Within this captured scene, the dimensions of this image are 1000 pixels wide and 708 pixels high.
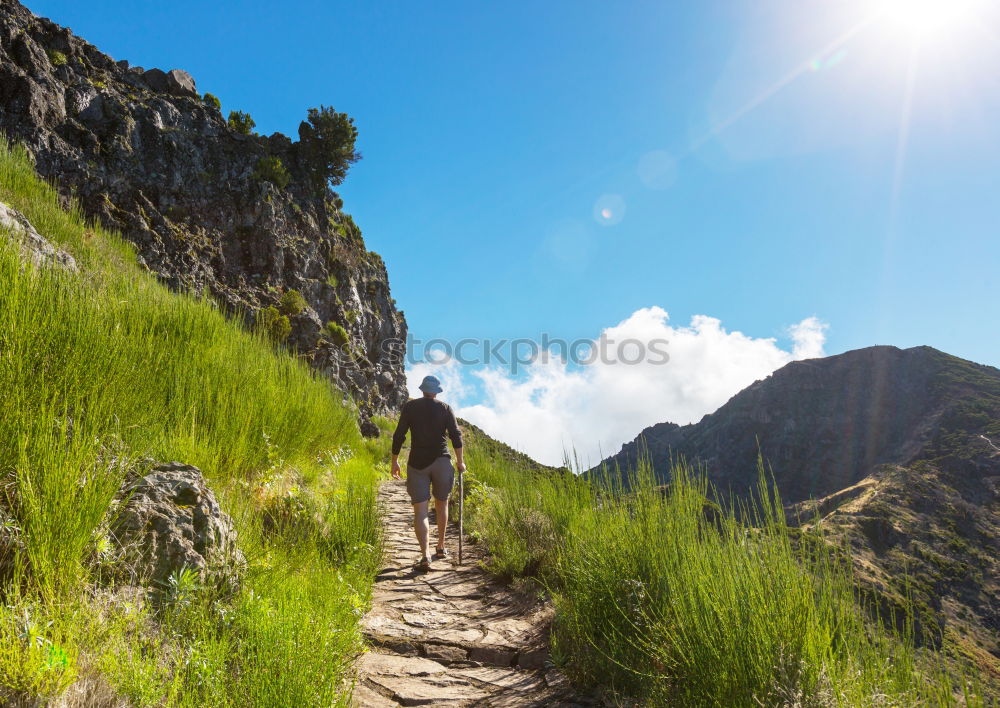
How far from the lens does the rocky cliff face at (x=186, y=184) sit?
1912cm

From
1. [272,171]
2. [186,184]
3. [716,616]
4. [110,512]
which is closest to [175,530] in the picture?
[110,512]

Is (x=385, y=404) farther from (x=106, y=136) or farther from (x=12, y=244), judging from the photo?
(x=12, y=244)

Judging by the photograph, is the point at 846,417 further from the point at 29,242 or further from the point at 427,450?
the point at 29,242

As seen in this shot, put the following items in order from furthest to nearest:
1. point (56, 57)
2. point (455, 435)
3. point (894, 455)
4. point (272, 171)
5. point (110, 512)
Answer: point (894, 455), point (272, 171), point (56, 57), point (455, 435), point (110, 512)

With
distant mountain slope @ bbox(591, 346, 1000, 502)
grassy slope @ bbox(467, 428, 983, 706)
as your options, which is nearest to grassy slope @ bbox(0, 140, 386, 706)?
grassy slope @ bbox(467, 428, 983, 706)

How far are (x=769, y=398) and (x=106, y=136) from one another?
110255 mm

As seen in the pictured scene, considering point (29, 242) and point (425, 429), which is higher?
point (29, 242)

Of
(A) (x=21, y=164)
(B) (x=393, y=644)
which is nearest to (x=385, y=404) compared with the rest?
(A) (x=21, y=164)

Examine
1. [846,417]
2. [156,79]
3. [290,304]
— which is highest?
[156,79]

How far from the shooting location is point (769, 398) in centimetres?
9944

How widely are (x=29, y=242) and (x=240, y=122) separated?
34.8 m

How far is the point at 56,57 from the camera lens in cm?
2189

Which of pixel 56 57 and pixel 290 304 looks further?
pixel 290 304

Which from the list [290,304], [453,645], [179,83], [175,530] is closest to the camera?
[175,530]
